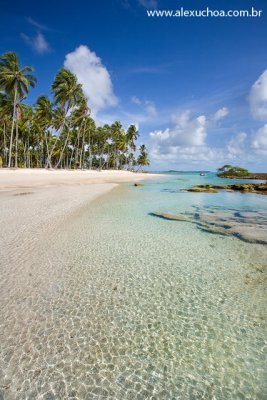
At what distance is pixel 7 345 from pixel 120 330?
A: 1.26 m

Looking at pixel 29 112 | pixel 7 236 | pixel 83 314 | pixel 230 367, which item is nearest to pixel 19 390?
pixel 83 314

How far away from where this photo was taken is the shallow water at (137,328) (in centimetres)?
202

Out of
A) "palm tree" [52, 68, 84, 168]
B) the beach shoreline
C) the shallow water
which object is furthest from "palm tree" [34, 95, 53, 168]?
the shallow water

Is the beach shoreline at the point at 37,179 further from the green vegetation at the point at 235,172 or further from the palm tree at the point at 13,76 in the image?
the green vegetation at the point at 235,172

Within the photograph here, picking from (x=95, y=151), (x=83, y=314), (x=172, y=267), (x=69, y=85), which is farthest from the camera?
(x=95, y=151)

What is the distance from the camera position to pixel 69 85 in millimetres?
37250

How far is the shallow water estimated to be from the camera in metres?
2.02

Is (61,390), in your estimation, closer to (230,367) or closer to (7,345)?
(7,345)

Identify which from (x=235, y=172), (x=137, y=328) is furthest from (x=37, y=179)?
(x=235, y=172)

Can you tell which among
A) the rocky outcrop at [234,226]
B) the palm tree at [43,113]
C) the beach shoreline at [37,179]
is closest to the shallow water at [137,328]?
the rocky outcrop at [234,226]

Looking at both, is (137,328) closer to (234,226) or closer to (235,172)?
(234,226)

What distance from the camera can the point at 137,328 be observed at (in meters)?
2.76

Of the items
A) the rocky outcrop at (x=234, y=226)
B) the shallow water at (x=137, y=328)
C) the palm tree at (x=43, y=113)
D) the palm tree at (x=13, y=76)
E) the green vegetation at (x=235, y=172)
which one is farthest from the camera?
the green vegetation at (x=235, y=172)

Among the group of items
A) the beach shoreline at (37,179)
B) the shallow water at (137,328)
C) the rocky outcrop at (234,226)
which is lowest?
the shallow water at (137,328)
